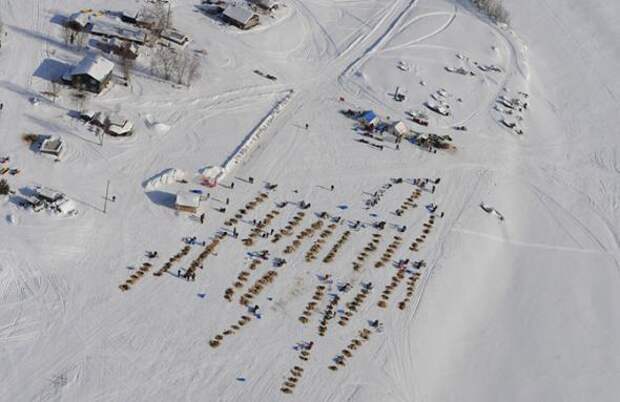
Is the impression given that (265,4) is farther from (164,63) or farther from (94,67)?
(94,67)

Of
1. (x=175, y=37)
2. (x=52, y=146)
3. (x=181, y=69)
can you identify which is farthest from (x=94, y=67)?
(x=175, y=37)

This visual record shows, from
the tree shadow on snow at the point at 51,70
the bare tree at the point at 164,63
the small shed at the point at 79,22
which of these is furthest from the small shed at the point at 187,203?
the small shed at the point at 79,22

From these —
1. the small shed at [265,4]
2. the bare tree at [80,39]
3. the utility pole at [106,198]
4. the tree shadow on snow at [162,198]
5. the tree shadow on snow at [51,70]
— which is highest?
the small shed at [265,4]

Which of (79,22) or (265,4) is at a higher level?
(265,4)

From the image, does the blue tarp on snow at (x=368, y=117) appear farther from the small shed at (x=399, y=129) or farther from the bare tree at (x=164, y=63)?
the bare tree at (x=164, y=63)

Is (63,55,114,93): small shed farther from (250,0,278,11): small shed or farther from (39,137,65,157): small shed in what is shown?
(250,0,278,11): small shed
